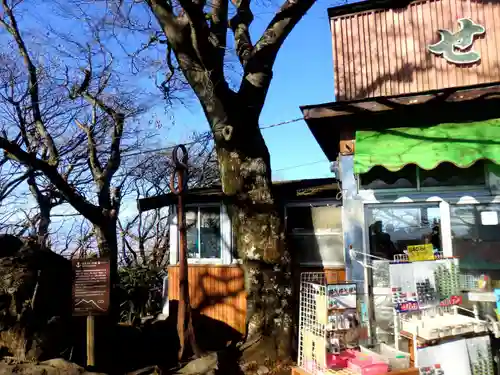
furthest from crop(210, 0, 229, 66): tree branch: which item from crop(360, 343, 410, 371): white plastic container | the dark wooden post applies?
crop(360, 343, 410, 371): white plastic container

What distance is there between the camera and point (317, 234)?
363 inches

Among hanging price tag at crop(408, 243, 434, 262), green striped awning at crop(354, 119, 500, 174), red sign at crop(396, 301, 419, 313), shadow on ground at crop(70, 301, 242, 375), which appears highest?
green striped awning at crop(354, 119, 500, 174)

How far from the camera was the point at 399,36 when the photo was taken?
778cm

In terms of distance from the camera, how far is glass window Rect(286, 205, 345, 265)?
909 centimetres

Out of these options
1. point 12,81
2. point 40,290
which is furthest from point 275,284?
point 12,81

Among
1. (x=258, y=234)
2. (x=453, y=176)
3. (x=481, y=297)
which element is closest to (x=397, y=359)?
(x=481, y=297)

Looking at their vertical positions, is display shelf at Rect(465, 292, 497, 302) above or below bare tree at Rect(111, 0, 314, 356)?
below

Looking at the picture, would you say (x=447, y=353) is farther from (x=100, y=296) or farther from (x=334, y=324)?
(x=100, y=296)

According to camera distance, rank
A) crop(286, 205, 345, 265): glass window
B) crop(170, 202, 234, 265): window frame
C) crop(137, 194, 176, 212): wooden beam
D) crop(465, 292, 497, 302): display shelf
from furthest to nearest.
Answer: crop(137, 194, 176, 212): wooden beam < crop(170, 202, 234, 265): window frame < crop(286, 205, 345, 265): glass window < crop(465, 292, 497, 302): display shelf

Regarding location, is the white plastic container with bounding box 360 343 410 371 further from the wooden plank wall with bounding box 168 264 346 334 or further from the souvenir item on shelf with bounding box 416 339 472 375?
the wooden plank wall with bounding box 168 264 346 334

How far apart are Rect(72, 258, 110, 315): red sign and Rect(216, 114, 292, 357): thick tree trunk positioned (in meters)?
2.21

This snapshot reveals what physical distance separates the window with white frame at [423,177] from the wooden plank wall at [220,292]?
115 inches

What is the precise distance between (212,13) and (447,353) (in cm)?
723

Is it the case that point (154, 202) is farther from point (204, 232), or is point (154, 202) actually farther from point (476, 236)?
point (476, 236)
